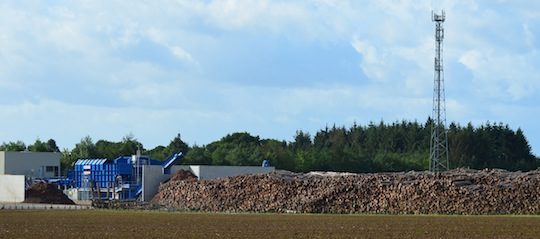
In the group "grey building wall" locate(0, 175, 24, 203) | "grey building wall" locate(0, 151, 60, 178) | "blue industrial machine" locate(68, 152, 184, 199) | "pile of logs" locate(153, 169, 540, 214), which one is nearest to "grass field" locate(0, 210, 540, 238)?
"pile of logs" locate(153, 169, 540, 214)

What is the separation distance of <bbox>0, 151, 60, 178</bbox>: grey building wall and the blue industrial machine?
9643mm

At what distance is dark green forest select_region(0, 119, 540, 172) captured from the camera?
11950 cm

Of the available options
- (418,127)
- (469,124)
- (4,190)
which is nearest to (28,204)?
(4,190)

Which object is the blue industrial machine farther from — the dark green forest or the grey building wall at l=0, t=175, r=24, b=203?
the dark green forest

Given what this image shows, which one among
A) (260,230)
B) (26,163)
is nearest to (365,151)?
(26,163)

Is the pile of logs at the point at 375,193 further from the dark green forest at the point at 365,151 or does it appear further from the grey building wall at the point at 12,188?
the dark green forest at the point at 365,151

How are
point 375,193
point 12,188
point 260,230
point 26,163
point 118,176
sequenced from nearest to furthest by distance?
point 260,230, point 375,193, point 118,176, point 12,188, point 26,163

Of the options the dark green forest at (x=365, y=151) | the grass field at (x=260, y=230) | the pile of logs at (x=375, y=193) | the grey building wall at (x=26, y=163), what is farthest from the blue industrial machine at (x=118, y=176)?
the grass field at (x=260, y=230)

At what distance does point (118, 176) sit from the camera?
3342 inches

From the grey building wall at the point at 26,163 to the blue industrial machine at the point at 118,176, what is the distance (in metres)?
9.64

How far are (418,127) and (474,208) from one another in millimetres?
92165

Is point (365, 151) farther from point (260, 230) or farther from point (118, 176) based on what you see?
point (260, 230)

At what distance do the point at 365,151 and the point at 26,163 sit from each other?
6532 cm

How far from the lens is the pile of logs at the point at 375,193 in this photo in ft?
209
